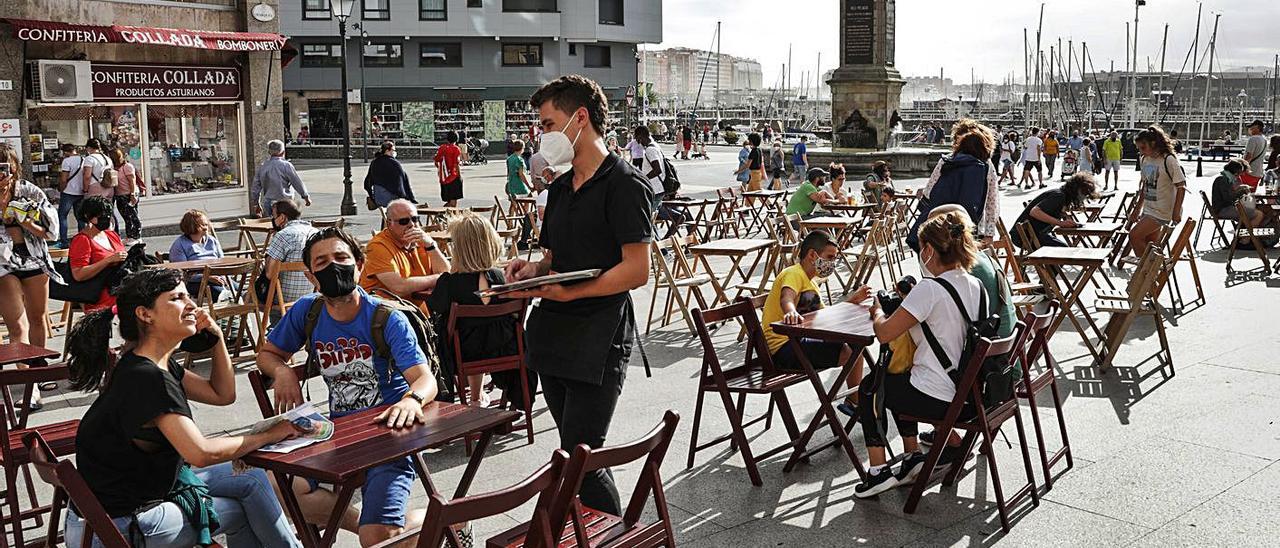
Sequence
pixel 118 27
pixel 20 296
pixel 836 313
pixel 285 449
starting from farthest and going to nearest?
pixel 118 27
pixel 20 296
pixel 836 313
pixel 285 449

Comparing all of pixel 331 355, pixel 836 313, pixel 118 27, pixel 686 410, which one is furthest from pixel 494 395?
pixel 118 27

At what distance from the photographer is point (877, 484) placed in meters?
5.89

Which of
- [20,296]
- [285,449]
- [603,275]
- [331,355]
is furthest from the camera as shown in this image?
[20,296]

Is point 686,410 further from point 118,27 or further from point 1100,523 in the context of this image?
point 118,27

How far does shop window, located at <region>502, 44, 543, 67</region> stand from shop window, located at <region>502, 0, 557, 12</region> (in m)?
1.67

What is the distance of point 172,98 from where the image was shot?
1947cm

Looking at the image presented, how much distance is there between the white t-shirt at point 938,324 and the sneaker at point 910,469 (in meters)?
0.47

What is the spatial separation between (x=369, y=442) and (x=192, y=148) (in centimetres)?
1779

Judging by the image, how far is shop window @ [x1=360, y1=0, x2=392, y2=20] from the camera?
52469mm

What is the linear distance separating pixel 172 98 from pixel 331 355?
16.2 metres

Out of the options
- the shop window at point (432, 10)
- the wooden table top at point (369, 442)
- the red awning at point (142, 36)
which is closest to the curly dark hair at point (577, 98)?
the wooden table top at point (369, 442)

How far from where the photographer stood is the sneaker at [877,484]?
5.87 meters

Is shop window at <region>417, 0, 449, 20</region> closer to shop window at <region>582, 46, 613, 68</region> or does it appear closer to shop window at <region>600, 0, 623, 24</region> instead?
shop window at <region>582, 46, 613, 68</region>

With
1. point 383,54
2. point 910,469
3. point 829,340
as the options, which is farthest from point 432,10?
point 910,469
